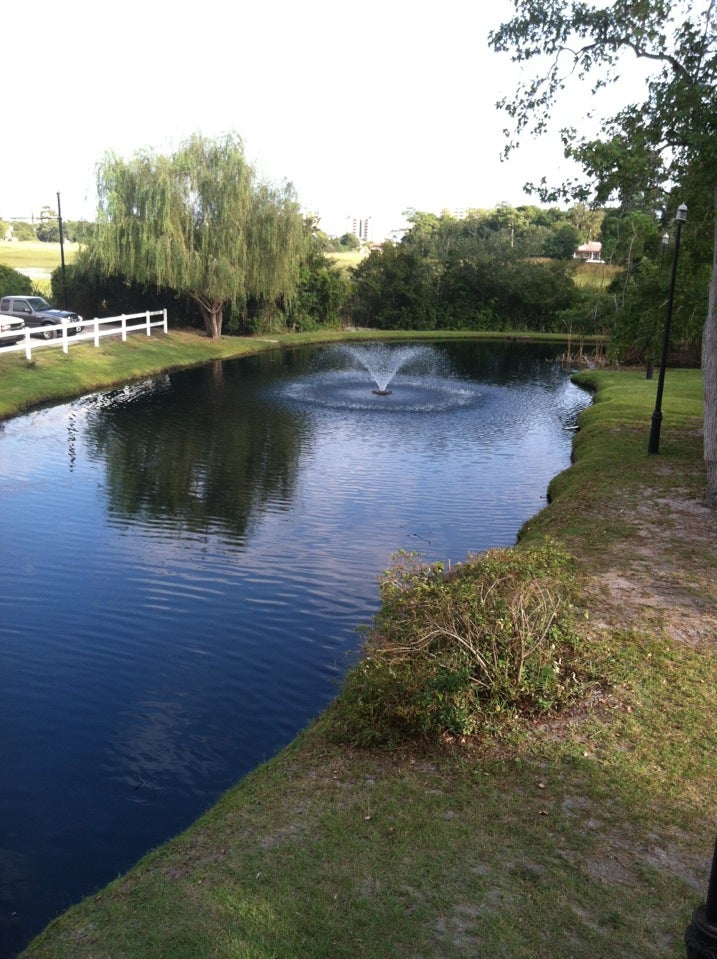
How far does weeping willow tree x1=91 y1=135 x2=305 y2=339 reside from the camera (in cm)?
4088

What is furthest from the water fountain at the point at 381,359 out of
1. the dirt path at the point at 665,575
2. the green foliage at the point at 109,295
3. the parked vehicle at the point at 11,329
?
the dirt path at the point at 665,575

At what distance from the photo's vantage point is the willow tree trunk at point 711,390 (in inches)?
616

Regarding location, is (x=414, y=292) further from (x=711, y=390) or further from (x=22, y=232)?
(x=22, y=232)

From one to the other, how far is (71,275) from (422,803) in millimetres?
48406

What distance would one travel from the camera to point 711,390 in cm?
1638

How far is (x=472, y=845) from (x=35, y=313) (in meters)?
38.9

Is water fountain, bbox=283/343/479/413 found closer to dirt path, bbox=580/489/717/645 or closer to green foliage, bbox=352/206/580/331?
green foliage, bbox=352/206/580/331

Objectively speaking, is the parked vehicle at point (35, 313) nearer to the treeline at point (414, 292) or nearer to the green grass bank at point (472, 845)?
the treeline at point (414, 292)

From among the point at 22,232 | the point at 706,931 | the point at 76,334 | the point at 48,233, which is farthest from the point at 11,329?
the point at 22,232

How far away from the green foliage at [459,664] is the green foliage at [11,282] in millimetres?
47168

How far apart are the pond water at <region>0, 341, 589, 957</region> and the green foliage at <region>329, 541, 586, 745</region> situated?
4.20 ft

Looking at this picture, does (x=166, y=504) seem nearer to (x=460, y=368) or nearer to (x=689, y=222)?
(x=689, y=222)

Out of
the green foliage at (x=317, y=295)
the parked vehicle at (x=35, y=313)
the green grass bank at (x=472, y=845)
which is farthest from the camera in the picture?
the green foliage at (x=317, y=295)

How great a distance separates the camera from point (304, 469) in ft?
68.9
